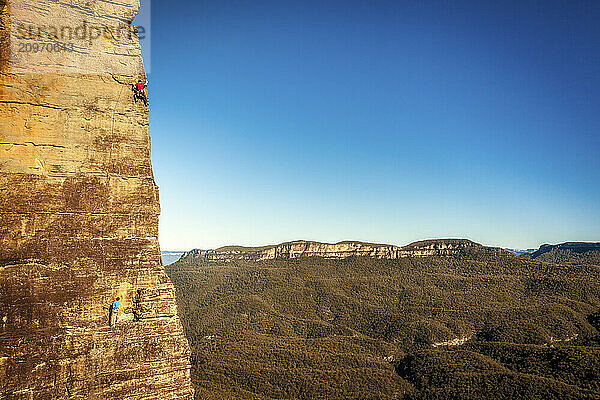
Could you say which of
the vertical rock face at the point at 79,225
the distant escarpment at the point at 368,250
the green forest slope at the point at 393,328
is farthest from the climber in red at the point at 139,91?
the distant escarpment at the point at 368,250

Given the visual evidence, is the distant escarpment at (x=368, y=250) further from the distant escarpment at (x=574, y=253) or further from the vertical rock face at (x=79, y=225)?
the vertical rock face at (x=79, y=225)

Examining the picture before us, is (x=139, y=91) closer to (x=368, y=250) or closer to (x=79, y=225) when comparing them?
(x=79, y=225)

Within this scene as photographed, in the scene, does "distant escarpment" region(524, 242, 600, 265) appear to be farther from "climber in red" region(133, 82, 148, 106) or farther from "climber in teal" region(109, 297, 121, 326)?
"climber in teal" region(109, 297, 121, 326)

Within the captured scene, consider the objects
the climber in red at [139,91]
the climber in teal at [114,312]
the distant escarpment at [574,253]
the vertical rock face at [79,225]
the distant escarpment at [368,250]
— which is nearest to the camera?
the vertical rock face at [79,225]

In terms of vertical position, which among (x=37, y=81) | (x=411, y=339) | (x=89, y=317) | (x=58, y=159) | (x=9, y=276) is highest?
(x=37, y=81)

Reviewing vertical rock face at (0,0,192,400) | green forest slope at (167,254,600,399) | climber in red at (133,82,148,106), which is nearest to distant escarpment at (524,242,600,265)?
green forest slope at (167,254,600,399)

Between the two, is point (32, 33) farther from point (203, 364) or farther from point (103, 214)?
point (203, 364)

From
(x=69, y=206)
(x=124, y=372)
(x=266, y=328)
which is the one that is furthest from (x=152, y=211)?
(x=266, y=328)
